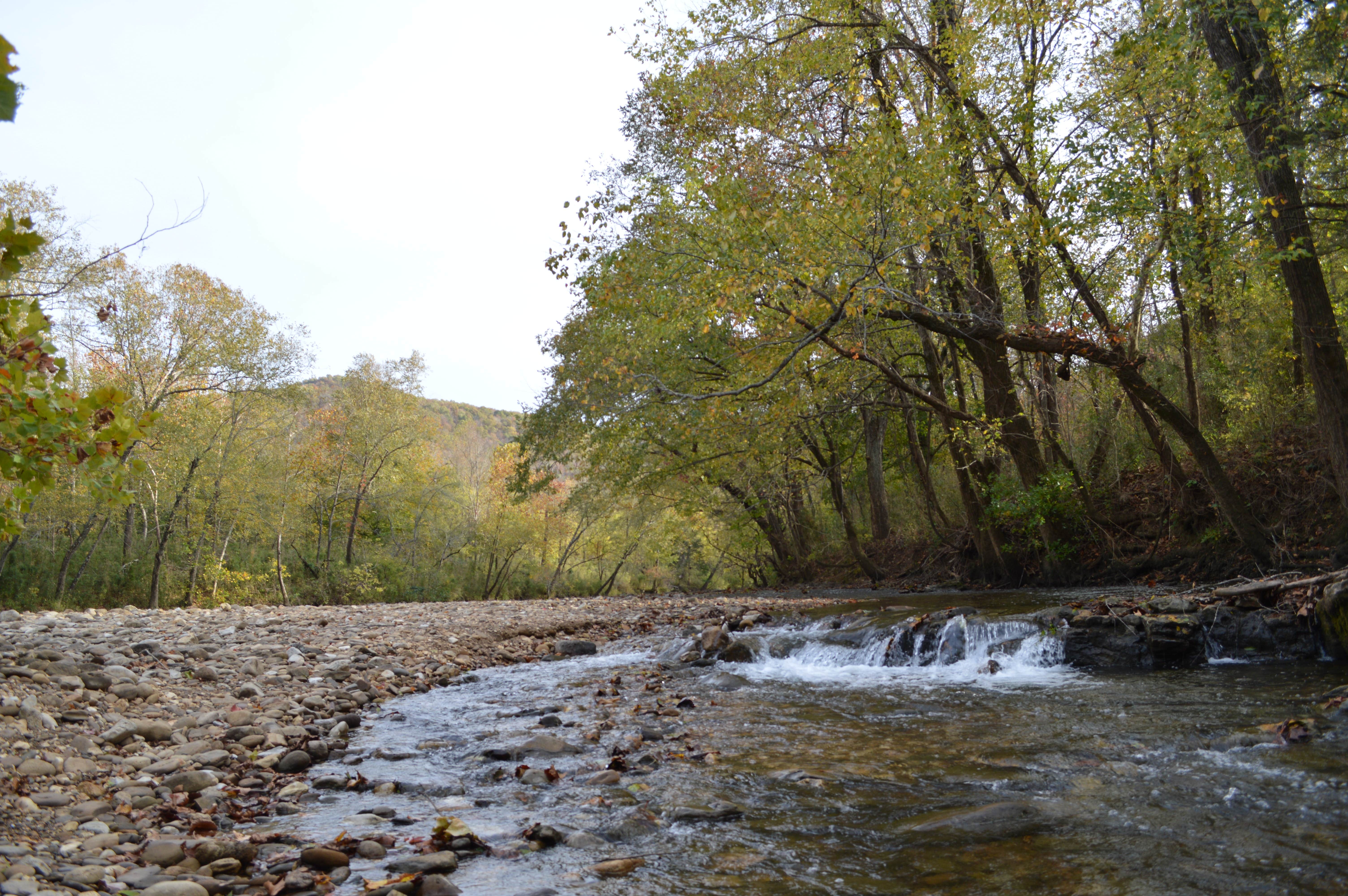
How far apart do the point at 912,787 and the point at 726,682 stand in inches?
157

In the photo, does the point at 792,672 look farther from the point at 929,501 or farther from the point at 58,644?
the point at 929,501

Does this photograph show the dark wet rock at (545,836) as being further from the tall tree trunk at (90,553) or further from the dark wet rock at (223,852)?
the tall tree trunk at (90,553)

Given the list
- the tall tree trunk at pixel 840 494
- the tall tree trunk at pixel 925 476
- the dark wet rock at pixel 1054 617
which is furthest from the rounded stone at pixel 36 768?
the tall tree trunk at pixel 925 476

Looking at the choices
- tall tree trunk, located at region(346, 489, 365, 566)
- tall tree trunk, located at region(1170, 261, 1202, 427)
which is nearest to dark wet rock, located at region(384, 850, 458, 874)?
tall tree trunk, located at region(1170, 261, 1202, 427)

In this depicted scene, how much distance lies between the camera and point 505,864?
341 cm

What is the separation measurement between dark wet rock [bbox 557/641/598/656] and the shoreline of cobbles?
0.23 feet

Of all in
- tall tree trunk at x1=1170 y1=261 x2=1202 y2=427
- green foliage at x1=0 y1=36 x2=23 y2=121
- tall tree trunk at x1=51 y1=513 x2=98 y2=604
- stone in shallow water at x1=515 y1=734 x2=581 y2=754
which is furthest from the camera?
tall tree trunk at x1=51 y1=513 x2=98 y2=604

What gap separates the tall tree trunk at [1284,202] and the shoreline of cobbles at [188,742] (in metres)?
9.98

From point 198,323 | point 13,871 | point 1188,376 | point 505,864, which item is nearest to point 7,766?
point 13,871

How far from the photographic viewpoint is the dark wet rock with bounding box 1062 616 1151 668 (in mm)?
7371

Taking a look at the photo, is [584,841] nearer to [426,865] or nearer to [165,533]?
[426,865]

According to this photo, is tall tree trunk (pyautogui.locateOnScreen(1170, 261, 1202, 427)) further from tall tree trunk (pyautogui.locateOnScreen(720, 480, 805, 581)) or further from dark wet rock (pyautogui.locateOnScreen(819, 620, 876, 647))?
tall tree trunk (pyautogui.locateOnScreen(720, 480, 805, 581))

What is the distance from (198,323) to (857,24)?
2171 cm

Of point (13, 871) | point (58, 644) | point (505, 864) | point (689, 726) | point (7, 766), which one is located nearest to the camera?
point (13, 871)
